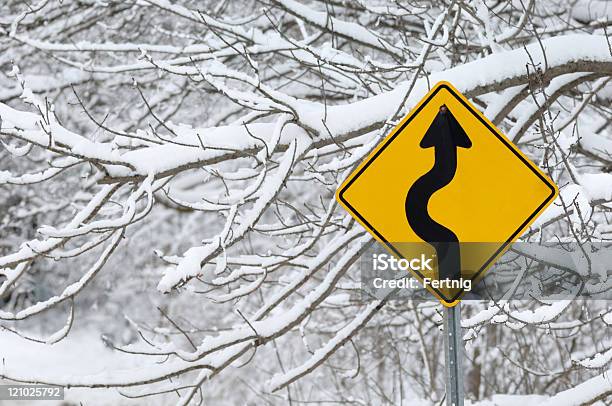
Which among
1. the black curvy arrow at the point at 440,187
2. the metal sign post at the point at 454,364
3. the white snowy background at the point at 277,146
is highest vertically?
the white snowy background at the point at 277,146

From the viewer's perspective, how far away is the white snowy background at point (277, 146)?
132 inches

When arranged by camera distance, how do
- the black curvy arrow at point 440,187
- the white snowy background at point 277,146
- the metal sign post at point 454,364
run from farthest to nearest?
the white snowy background at point 277,146, the black curvy arrow at point 440,187, the metal sign post at point 454,364

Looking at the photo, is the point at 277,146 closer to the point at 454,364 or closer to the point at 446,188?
A: the point at 446,188

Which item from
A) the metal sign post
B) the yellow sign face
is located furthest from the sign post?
the metal sign post

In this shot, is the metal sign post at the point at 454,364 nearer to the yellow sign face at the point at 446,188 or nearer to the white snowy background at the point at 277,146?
the yellow sign face at the point at 446,188

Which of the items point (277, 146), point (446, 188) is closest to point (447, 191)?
point (446, 188)

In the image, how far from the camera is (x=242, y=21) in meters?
5.99

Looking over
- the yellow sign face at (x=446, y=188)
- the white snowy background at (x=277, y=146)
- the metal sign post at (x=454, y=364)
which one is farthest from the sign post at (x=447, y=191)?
the white snowy background at (x=277, y=146)

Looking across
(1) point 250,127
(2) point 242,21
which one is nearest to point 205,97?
(2) point 242,21

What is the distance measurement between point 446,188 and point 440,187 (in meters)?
0.02

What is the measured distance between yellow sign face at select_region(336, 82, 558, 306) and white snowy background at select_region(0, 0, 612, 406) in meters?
0.30

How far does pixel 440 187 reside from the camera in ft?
9.00

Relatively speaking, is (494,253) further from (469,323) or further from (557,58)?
(557,58)

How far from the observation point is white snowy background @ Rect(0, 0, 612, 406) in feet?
11.0
